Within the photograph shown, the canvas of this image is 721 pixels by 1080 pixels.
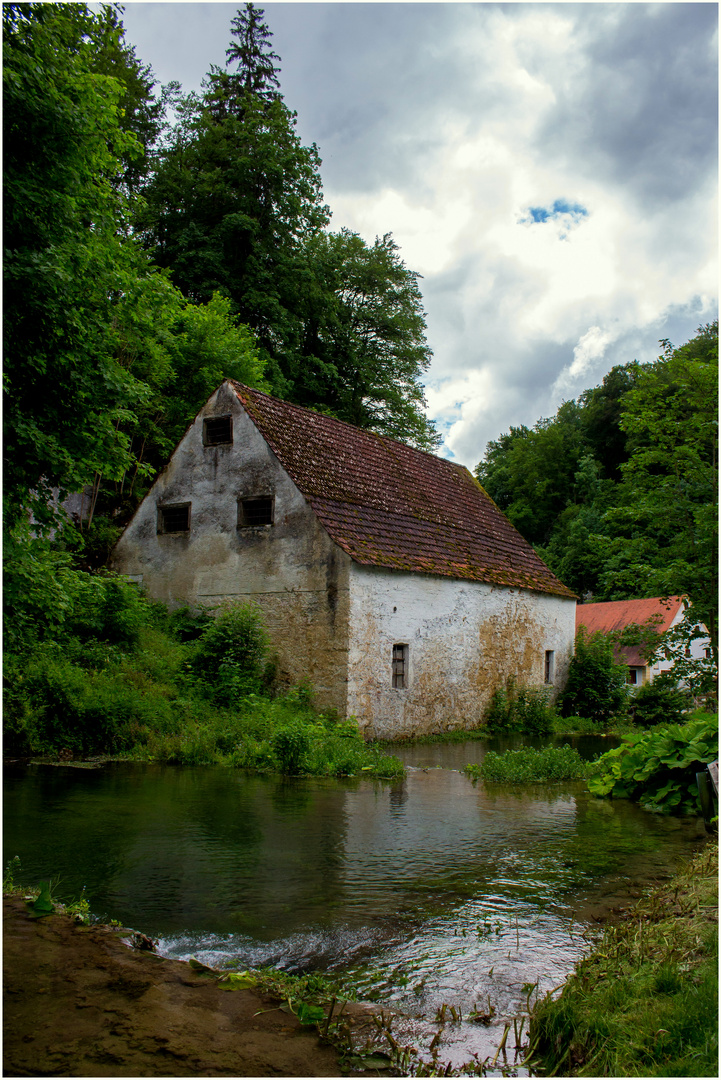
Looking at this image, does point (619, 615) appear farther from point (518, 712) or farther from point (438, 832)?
point (438, 832)

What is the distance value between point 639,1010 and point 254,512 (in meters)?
14.8

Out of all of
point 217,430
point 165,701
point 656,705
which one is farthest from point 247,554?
point 656,705

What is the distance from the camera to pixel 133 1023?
3477 millimetres

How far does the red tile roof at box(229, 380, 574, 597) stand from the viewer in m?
17.1

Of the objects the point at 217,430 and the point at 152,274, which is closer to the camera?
the point at 152,274

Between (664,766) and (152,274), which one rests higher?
(152,274)

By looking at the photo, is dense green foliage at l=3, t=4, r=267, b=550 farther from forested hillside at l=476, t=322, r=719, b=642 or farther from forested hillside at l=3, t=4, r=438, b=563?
forested hillside at l=476, t=322, r=719, b=642

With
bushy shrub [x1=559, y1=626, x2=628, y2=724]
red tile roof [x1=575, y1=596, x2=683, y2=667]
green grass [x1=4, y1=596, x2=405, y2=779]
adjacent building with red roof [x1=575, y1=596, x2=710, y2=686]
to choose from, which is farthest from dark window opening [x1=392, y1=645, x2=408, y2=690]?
red tile roof [x1=575, y1=596, x2=683, y2=667]

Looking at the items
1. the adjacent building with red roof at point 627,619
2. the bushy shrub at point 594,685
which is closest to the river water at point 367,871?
the bushy shrub at point 594,685

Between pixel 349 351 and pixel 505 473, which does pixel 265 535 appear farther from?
pixel 505 473

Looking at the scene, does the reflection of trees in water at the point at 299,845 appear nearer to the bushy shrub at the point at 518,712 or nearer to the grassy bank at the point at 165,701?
the grassy bank at the point at 165,701

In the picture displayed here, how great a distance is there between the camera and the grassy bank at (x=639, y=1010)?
311 centimetres

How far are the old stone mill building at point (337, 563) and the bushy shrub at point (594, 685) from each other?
2.27 meters

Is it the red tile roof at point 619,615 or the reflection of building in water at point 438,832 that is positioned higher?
the red tile roof at point 619,615
